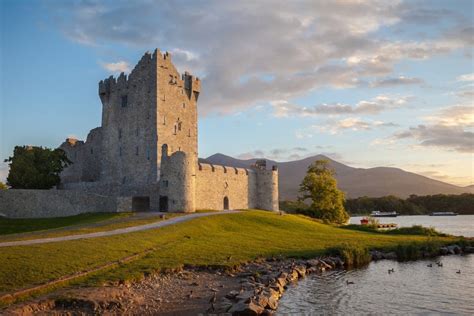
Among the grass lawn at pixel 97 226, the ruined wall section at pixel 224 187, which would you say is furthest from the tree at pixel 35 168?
the ruined wall section at pixel 224 187

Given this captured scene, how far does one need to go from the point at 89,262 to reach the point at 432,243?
25.8 metres

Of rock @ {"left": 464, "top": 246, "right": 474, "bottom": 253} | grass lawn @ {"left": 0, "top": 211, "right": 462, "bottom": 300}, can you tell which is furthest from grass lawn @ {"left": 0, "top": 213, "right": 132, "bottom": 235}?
rock @ {"left": 464, "top": 246, "right": 474, "bottom": 253}

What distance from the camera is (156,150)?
51.9 m

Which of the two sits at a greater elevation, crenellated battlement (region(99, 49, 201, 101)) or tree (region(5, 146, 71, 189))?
crenellated battlement (region(99, 49, 201, 101))

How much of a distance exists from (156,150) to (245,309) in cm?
3760

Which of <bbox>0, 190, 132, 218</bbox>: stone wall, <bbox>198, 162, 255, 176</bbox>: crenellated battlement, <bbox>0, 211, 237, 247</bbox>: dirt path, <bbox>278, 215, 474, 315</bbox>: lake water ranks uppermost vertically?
<bbox>198, 162, 255, 176</bbox>: crenellated battlement

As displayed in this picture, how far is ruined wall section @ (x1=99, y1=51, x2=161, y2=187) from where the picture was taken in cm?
5266

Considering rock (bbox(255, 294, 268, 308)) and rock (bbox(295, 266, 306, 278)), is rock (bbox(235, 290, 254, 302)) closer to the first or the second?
rock (bbox(255, 294, 268, 308))

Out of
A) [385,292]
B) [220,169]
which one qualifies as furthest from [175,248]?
[220,169]

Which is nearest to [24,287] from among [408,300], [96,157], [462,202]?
[408,300]

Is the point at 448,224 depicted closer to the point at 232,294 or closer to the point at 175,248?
the point at 175,248

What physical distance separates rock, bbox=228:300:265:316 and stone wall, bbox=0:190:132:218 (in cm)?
3110

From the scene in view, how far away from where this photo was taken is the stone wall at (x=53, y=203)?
4275 cm

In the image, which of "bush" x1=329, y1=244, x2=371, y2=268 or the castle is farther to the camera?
the castle
